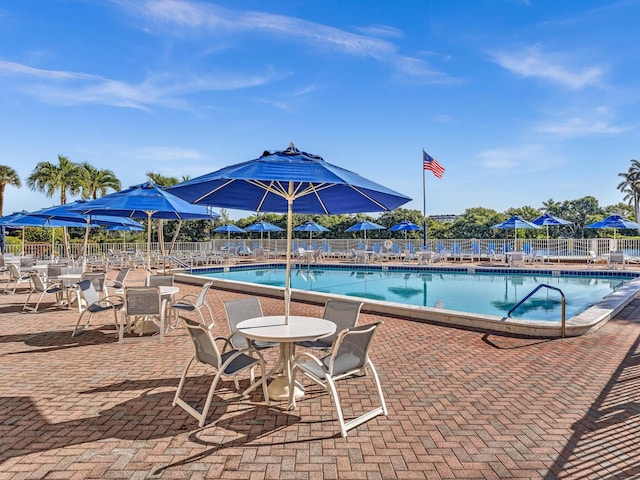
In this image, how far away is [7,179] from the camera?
100ft

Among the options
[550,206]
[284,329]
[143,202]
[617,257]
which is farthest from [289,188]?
[550,206]

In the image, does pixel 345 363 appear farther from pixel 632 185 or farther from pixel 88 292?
pixel 632 185

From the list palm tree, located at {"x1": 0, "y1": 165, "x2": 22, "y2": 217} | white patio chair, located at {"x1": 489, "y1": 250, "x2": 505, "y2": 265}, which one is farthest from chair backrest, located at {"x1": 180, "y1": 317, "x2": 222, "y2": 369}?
palm tree, located at {"x1": 0, "y1": 165, "x2": 22, "y2": 217}

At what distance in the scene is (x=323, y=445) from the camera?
2943 millimetres

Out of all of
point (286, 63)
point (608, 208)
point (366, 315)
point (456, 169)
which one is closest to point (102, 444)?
point (366, 315)

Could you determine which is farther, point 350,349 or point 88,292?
point 88,292

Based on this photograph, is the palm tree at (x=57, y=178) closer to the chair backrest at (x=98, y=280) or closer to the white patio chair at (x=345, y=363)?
the chair backrest at (x=98, y=280)

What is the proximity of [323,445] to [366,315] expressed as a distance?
512 centimetres

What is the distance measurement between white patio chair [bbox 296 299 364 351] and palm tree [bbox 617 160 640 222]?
59.4 metres

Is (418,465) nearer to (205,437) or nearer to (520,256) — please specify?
(205,437)

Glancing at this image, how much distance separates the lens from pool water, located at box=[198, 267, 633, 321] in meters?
9.83

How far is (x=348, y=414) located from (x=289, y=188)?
230 cm

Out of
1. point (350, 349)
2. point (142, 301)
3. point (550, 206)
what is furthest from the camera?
point (550, 206)

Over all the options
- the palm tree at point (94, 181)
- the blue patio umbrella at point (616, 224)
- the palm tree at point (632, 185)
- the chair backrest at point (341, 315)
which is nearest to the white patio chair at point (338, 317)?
the chair backrest at point (341, 315)
